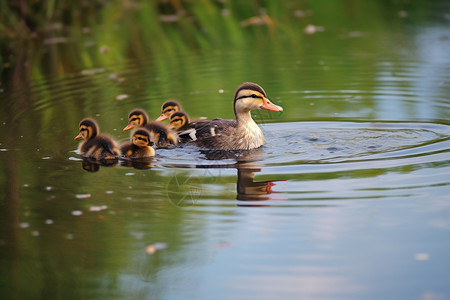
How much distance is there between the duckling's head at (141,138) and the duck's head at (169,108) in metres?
1.12

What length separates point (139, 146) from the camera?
680 cm

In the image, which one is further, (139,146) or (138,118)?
(138,118)

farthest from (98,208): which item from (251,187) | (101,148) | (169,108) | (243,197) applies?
(169,108)

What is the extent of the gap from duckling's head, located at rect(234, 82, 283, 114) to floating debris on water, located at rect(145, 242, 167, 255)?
2.81m

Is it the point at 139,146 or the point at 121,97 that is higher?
the point at 121,97

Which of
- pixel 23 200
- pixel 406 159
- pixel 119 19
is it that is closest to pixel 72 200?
pixel 23 200

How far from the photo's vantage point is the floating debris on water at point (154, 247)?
15.1ft

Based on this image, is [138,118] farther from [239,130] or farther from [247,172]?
[247,172]

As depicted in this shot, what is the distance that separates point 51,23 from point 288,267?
41.7ft

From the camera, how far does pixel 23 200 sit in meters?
5.68

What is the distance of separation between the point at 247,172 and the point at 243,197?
0.71 meters

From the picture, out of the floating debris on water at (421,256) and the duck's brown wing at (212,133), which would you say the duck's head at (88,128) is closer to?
the duck's brown wing at (212,133)

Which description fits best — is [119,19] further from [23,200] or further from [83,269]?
[83,269]

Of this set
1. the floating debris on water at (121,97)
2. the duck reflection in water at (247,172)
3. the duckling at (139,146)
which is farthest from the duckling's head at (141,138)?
the floating debris on water at (121,97)
